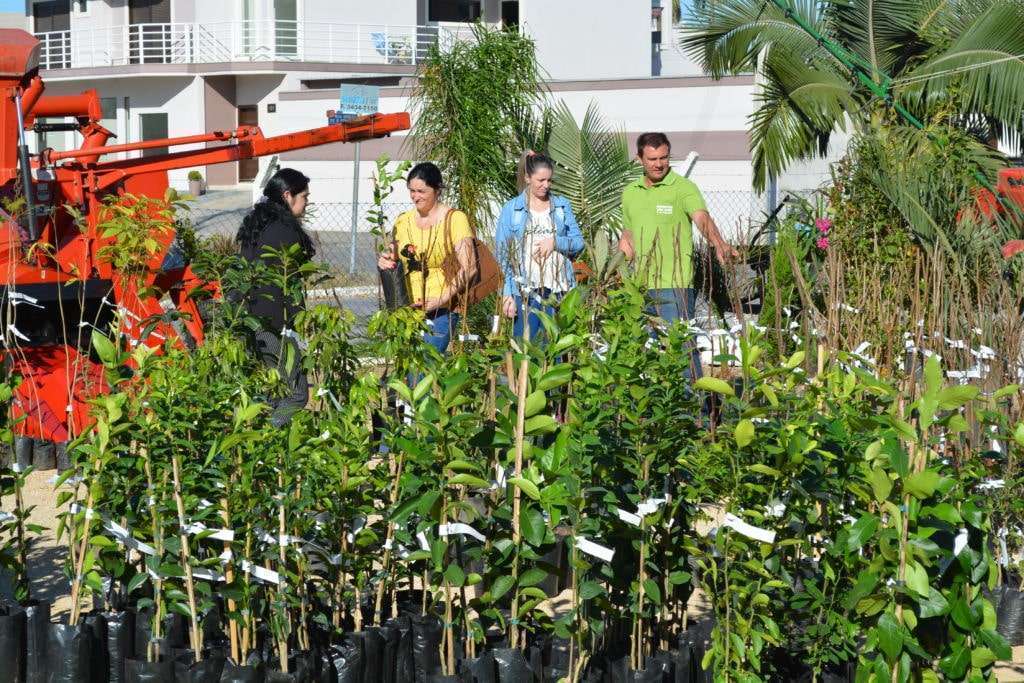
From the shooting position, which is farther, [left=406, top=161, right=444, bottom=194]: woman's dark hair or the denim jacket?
the denim jacket

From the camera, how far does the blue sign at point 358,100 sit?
1094 centimetres

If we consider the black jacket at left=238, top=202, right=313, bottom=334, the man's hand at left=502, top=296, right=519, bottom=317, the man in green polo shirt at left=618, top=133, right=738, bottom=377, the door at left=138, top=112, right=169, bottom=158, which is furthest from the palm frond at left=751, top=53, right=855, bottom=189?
the door at left=138, top=112, right=169, bottom=158

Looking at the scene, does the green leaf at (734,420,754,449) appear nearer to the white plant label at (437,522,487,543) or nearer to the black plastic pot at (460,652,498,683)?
the white plant label at (437,522,487,543)

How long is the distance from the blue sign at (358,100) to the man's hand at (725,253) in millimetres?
5052

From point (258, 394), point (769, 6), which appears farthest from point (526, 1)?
point (258, 394)

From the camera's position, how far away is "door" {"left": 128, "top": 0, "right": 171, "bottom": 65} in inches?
1427

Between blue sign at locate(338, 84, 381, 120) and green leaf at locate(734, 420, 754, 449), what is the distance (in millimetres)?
8199

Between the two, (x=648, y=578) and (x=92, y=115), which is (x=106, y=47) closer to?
(x=92, y=115)

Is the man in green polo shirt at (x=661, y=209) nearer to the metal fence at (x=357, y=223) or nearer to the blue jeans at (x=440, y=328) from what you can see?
the blue jeans at (x=440, y=328)

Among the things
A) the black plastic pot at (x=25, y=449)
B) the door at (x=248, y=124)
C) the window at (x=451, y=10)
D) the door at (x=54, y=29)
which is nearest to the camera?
the black plastic pot at (x=25, y=449)

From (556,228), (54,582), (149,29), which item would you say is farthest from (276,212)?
(149,29)

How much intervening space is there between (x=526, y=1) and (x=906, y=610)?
108 feet

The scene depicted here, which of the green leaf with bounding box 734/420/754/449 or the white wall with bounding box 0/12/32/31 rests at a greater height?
the white wall with bounding box 0/12/32/31

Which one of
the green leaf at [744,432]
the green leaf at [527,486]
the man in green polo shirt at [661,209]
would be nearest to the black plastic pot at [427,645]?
the green leaf at [527,486]
